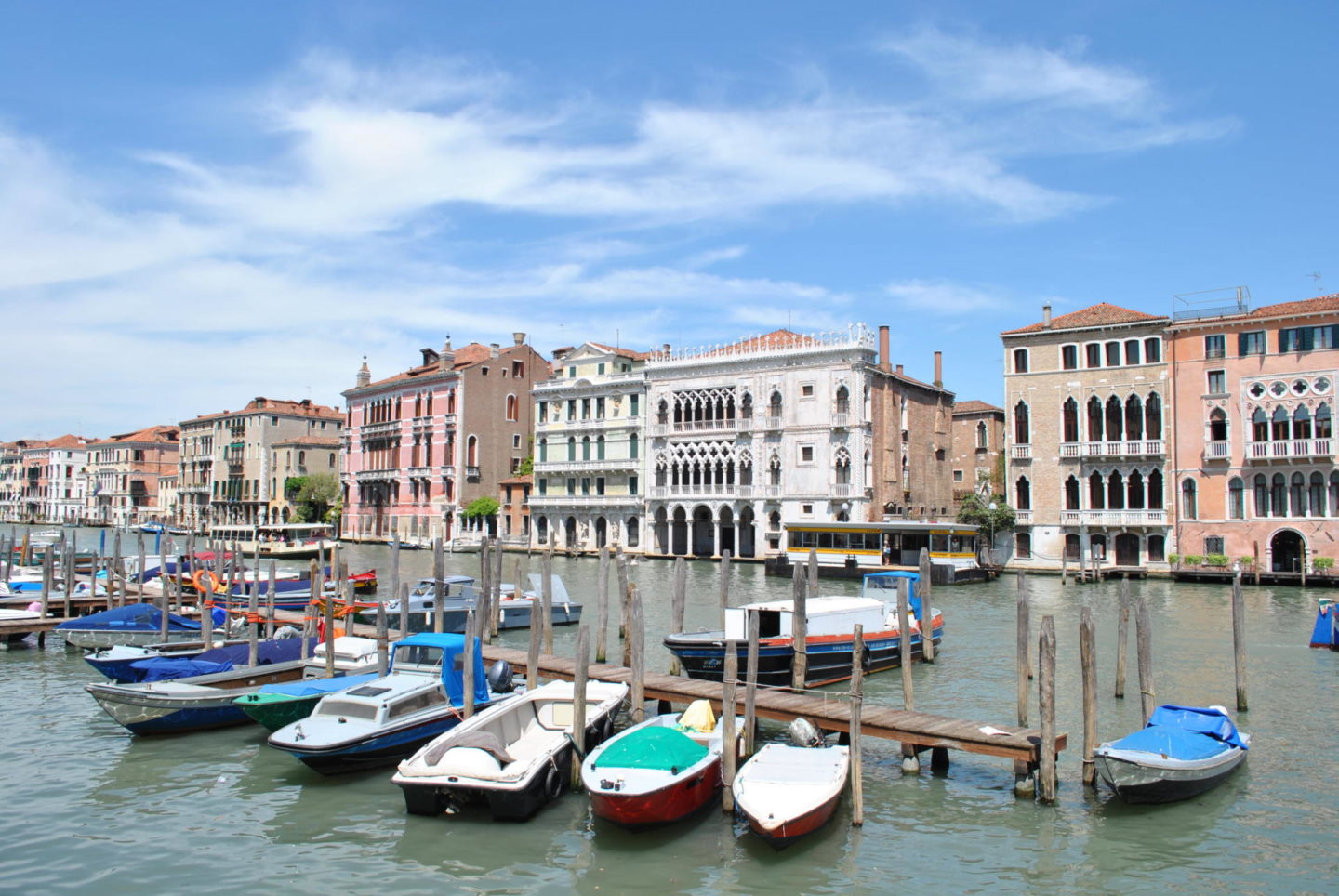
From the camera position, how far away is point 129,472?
294 feet

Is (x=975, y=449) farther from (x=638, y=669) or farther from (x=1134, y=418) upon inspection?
(x=638, y=669)

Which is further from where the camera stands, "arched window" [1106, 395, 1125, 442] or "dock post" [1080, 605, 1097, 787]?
"arched window" [1106, 395, 1125, 442]

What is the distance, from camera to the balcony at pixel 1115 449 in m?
37.3

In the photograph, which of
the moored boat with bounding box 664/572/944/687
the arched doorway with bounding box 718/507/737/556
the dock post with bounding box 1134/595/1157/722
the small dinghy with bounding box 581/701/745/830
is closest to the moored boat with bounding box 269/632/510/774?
the small dinghy with bounding box 581/701/745/830

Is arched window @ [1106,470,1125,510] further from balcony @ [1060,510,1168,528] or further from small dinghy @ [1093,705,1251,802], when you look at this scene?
small dinghy @ [1093,705,1251,802]

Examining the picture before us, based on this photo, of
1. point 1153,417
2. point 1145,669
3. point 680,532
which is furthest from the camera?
point 680,532

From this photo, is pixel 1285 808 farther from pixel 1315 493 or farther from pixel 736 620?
pixel 1315 493

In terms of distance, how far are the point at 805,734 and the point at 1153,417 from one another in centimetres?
3096

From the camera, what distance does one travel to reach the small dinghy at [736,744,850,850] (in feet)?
30.6

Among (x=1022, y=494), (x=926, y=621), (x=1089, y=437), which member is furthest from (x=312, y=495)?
(x=926, y=621)

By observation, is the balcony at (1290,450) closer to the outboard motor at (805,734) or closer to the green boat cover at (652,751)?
the outboard motor at (805,734)

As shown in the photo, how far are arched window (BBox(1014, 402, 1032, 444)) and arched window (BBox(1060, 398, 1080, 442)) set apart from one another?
1410 millimetres

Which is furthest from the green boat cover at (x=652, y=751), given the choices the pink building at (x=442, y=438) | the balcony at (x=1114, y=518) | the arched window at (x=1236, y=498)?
the pink building at (x=442, y=438)

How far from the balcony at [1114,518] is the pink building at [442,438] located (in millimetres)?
29487
